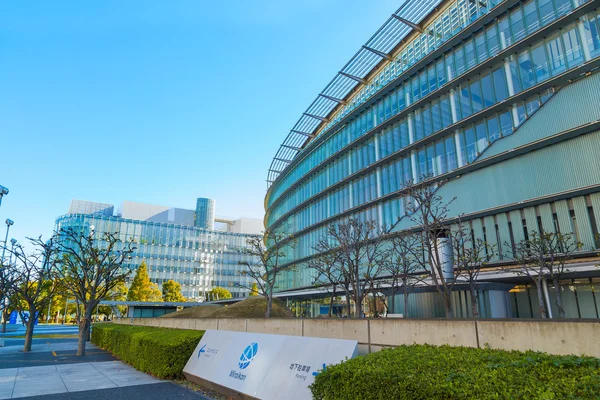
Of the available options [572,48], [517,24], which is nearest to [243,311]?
[517,24]

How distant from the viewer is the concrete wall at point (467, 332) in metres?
5.58

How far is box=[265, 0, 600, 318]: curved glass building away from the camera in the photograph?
21344 mm

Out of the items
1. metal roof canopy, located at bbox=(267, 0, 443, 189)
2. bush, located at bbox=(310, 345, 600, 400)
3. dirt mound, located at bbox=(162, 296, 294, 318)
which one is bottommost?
bush, located at bbox=(310, 345, 600, 400)

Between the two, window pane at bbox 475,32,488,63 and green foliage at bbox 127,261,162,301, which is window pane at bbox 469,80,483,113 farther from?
green foliage at bbox 127,261,162,301

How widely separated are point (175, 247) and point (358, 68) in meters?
77.8

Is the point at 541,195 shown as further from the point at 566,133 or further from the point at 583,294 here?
the point at 583,294

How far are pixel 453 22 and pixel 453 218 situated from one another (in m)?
15.2

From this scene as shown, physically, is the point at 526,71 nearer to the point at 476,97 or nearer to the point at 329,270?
the point at 476,97

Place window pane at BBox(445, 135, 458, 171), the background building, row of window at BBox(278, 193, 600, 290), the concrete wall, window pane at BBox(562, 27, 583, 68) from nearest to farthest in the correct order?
the concrete wall < row of window at BBox(278, 193, 600, 290) < window pane at BBox(562, 27, 583, 68) < window pane at BBox(445, 135, 458, 171) < the background building

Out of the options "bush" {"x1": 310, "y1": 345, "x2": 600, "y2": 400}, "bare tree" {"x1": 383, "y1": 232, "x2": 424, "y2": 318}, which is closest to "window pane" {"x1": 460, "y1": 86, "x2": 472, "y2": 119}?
"bare tree" {"x1": 383, "y1": 232, "x2": 424, "y2": 318}

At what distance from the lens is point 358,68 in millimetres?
37125

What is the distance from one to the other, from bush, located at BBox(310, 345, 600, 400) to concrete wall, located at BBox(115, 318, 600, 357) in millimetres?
375

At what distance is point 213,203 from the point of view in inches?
5404

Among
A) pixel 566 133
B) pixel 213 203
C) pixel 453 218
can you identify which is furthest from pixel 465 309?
pixel 213 203
